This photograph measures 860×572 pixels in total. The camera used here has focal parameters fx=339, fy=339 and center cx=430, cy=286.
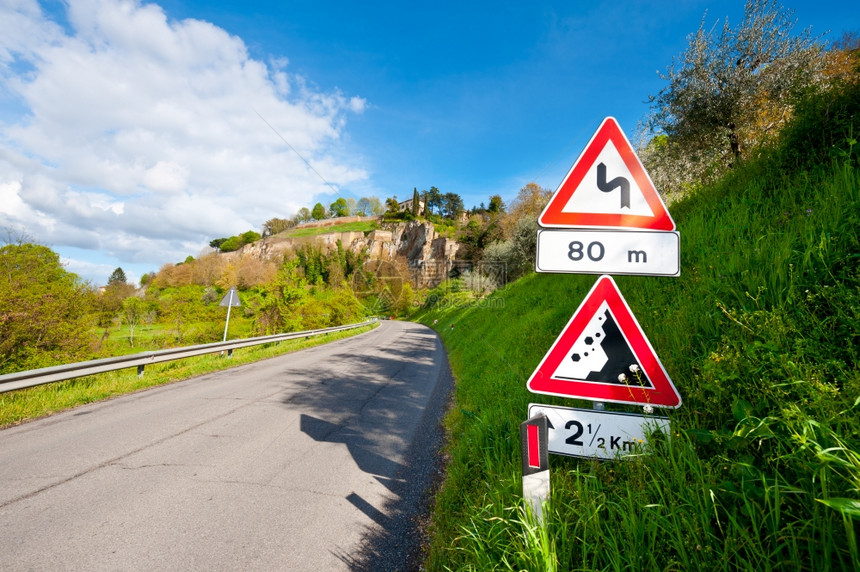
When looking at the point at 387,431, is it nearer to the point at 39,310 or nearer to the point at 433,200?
the point at 39,310

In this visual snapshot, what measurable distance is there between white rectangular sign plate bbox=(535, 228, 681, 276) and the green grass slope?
594 mm

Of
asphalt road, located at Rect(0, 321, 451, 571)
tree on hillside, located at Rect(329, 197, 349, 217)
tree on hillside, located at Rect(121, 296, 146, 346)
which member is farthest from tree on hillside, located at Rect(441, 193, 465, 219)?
asphalt road, located at Rect(0, 321, 451, 571)

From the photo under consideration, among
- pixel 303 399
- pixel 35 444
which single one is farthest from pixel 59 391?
pixel 303 399

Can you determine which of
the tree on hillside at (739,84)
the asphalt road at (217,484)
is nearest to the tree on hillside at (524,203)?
the tree on hillside at (739,84)

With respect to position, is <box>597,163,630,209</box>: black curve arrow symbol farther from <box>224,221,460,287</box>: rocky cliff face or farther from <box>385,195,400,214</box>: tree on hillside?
<box>385,195,400,214</box>: tree on hillside

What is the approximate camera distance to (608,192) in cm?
218

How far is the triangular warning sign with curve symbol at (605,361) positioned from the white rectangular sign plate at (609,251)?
132 millimetres

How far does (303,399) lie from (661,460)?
21.2 feet

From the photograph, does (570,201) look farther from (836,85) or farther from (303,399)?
(303,399)

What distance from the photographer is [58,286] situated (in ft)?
32.8

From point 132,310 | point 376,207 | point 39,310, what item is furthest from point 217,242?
point 39,310

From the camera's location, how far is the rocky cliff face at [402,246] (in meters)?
82.5

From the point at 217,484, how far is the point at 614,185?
460 centimetres

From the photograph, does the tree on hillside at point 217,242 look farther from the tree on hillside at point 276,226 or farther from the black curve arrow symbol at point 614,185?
the black curve arrow symbol at point 614,185
